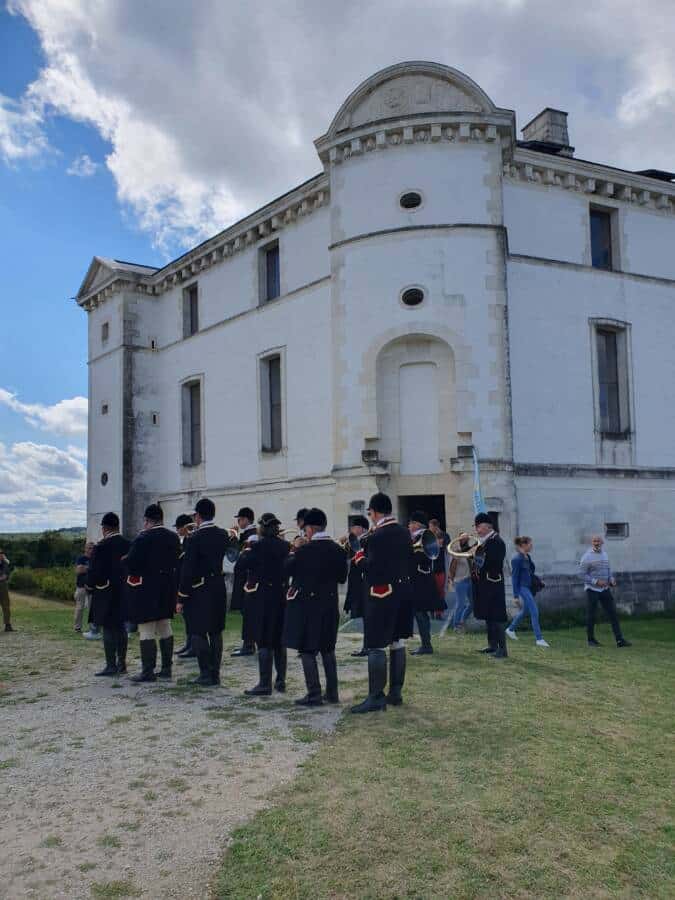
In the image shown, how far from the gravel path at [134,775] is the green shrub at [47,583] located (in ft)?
51.2

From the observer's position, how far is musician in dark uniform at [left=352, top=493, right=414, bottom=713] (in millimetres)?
7832

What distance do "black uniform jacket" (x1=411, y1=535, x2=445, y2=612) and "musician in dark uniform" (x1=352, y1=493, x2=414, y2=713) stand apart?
2.82m

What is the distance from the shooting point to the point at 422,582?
1108cm

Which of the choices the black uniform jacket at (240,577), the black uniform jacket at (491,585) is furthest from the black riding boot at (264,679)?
the black uniform jacket at (491,585)

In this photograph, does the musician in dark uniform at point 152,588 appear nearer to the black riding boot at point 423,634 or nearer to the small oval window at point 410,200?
the black riding boot at point 423,634

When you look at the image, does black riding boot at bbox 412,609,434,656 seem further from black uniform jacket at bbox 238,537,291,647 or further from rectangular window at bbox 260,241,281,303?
rectangular window at bbox 260,241,281,303

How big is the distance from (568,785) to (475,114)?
15.5 meters

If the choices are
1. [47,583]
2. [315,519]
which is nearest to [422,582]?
[315,519]

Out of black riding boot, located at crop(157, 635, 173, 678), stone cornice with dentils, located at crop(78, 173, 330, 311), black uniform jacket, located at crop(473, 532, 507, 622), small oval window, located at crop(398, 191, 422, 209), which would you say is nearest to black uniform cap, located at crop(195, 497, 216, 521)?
A: black riding boot, located at crop(157, 635, 173, 678)

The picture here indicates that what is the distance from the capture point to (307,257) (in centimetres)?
2092

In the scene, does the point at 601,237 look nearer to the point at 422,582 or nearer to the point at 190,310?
the point at 422,582

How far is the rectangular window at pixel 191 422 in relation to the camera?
A: 85.8 feet

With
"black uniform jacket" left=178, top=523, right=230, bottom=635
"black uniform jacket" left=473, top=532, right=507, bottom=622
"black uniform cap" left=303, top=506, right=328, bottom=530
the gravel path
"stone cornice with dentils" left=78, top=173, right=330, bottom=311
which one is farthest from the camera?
"stone cornice with dentils" left=78, top=173, right=330, bottom=311

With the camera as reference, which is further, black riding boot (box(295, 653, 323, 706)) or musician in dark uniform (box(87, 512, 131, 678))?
musician in dark uniform (box(87, 512, 131, 678))
